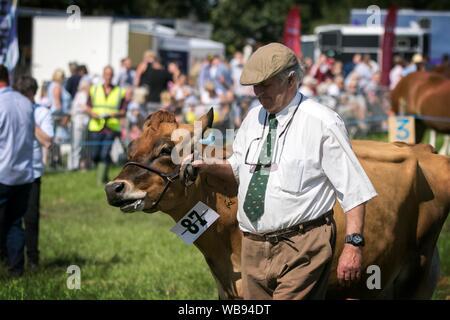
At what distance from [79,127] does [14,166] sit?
10.4 m

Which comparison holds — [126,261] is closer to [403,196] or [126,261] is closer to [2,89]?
[2,89]

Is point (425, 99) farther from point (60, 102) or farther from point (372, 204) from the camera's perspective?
point (372, 204)

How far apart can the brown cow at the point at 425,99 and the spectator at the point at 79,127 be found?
7.14 metres

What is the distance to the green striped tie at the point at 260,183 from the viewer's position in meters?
5.93

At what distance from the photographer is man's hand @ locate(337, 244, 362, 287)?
18.7ft

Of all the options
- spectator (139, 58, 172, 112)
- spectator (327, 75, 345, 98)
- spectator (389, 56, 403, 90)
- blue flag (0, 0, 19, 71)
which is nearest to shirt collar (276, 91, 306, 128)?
blue flag (0, 0, 19, 71)

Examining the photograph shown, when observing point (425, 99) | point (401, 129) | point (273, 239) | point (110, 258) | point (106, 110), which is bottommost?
point (110, 258)

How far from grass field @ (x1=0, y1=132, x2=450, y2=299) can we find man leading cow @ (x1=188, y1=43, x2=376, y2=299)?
12.5 feet

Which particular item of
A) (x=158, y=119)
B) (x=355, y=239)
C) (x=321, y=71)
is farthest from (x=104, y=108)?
(x=355, y=239)

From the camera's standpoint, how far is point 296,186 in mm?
5801

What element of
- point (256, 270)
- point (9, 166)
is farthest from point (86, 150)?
point (256, 270)

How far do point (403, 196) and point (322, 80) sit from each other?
20132mm

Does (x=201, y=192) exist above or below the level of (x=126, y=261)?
above
